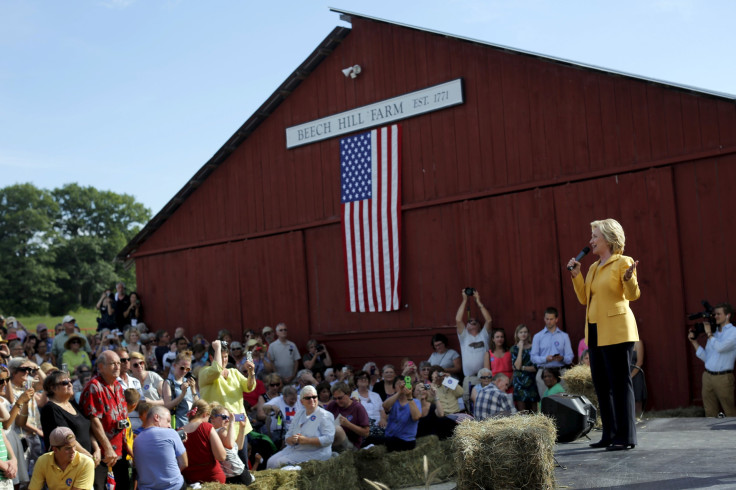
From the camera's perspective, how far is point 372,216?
539 inches

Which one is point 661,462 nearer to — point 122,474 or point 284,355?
point 122,474

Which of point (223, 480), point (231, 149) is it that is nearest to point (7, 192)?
point (231, 149)

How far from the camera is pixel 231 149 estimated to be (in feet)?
53.4

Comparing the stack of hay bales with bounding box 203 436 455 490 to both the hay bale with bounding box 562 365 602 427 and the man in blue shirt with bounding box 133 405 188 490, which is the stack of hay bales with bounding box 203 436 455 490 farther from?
the hay bale with bounding box 562 365 602 427

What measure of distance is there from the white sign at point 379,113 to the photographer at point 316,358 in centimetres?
395

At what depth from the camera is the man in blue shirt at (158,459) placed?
6266mm

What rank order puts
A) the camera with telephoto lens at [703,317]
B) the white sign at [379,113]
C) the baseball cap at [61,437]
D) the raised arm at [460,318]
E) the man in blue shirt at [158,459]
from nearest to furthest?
the baseball cap at [61,437]
the man in blue shirt at [158,459]
the camera with telephoto lens at [703,317]
the raised arm at [460,318]
the white sign at [379,113]

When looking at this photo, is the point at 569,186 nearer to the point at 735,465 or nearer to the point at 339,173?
the point at 339,173

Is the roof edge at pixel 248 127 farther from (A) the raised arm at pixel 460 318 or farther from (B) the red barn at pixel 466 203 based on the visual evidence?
(A) the raised arm at pixel 460 318

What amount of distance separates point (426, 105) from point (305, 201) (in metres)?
3.31

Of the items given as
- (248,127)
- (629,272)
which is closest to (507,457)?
(629,272)

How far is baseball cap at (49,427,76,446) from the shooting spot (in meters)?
5.73

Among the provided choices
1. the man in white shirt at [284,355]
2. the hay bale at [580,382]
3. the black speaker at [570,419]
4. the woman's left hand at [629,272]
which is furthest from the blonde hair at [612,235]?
the man in white shirt at [284,355]

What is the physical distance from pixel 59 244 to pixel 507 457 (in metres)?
58.5
